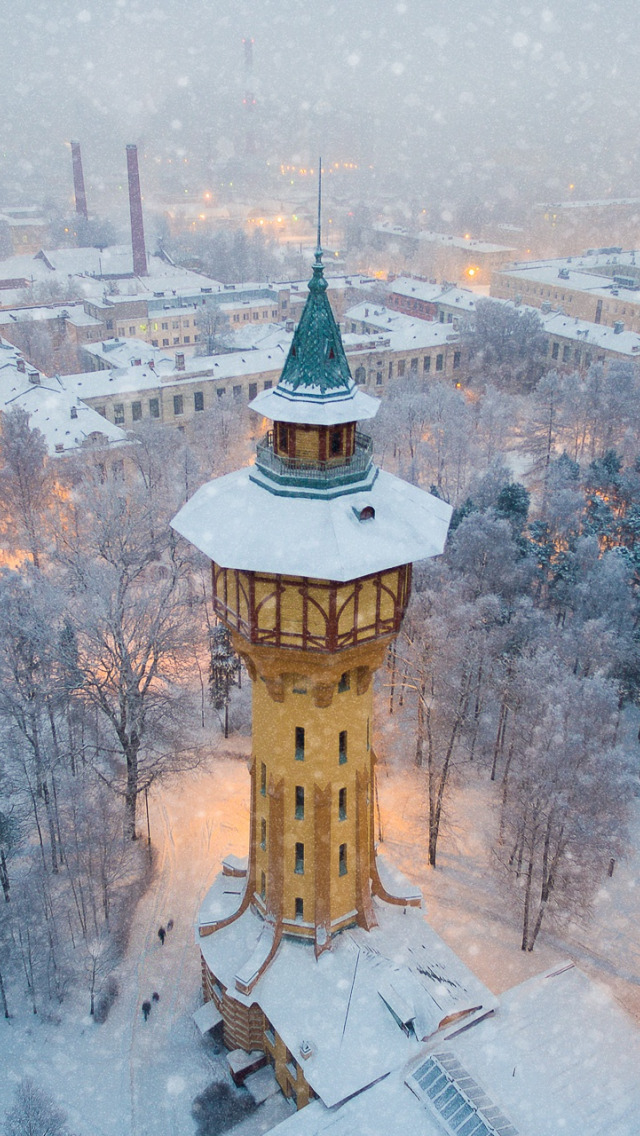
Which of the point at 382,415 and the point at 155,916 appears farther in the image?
the point at 382,415

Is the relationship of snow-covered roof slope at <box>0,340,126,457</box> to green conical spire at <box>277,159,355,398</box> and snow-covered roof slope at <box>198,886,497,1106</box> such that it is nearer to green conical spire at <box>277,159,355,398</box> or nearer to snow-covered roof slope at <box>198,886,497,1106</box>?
green conical spire at <box>277,159,355,398</box>

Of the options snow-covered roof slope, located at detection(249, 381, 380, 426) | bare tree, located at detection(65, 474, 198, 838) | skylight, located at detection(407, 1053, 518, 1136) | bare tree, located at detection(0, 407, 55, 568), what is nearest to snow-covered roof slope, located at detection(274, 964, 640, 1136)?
skylight, located at detection(407, 1053, 518, 1136)

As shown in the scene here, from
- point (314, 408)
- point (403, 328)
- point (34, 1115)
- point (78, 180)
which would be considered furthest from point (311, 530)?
point (78, 180)

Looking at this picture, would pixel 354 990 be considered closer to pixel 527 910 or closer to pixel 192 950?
pixel 527 910

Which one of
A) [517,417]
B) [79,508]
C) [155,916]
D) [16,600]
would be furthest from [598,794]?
[517,417]

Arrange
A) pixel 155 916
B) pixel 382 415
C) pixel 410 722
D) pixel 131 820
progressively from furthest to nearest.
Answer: pixel 382 415, pixel 410 722, pixel 131 820, pixel 155 916

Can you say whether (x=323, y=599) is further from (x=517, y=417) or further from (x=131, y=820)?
(x=517, y=417)
